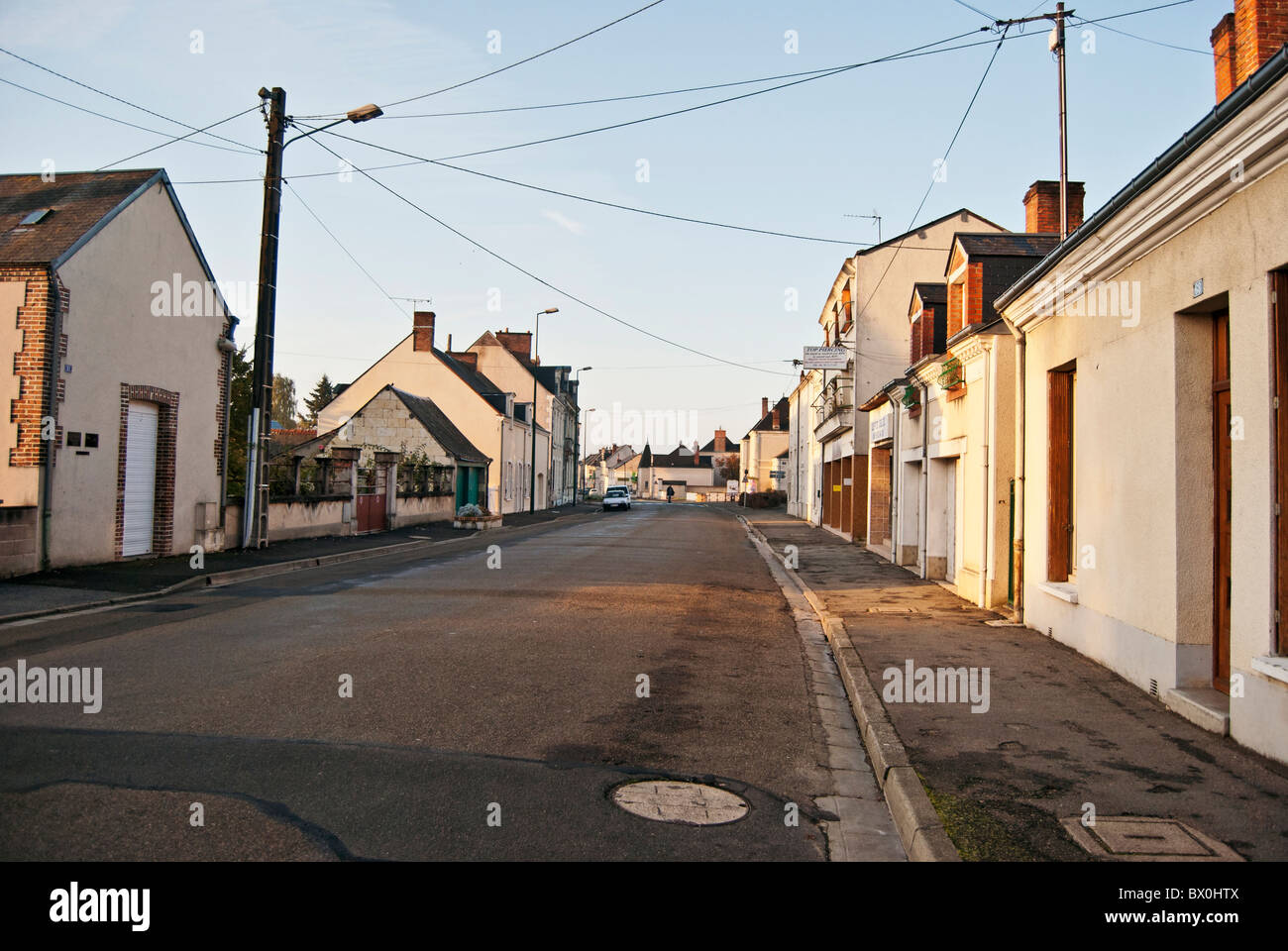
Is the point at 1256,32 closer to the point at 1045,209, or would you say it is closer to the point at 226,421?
the point at 1045,209

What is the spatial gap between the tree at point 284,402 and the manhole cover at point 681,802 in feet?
239

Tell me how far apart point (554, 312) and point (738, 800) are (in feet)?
149

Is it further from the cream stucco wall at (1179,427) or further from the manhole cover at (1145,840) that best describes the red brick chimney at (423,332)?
the manhole cover at (1145,840)

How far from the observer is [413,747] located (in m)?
5.40

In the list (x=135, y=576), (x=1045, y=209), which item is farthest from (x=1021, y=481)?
(x=135, y=576)

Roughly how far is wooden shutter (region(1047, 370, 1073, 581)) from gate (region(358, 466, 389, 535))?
2066cm

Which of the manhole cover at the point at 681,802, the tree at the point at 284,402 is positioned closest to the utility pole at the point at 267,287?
the manhole cover at the point at 681,802

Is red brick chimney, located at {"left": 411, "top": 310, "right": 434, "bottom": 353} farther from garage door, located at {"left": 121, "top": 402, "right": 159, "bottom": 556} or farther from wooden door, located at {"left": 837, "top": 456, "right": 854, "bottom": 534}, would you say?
garage door, located at {"left": 121, "top": 402, "right": 159, "bottom": 556}

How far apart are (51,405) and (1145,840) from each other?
15.0m

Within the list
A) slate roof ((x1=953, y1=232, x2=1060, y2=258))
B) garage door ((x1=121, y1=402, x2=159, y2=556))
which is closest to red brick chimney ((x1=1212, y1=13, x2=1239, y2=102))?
slate roof ((x1=953, y1=232, x2=1060, y2=258))

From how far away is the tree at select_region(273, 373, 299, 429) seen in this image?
72.2 m

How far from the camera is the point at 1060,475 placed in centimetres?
959

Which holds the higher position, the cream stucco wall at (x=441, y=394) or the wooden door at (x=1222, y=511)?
the cream stucco wall at (x=441, y=394)

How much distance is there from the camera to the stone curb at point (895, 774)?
4.14 m
